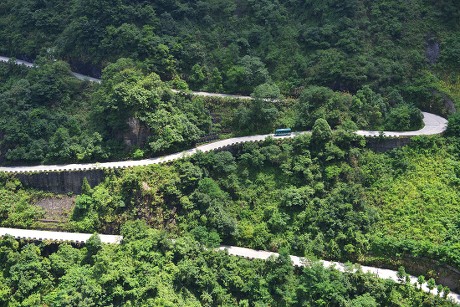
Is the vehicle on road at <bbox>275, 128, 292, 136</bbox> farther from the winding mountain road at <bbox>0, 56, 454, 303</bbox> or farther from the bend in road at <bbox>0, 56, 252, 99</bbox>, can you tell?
the bend in road at <bbox>0, 56, 252, 99</bbox>

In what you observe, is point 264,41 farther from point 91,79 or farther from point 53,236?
point 53,236

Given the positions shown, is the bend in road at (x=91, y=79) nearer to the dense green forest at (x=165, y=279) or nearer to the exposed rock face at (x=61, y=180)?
the exposed rock face at (x=61, y=180)

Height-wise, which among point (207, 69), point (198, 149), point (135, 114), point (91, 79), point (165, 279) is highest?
point (207, 69)

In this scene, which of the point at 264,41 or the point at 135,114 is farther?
the point at 264,41

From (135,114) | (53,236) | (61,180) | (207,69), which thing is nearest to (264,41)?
(207,69)

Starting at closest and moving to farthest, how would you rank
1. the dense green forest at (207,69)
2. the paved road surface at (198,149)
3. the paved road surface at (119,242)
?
the paved road surface at (119,242), the paved road surface at (198,149), the dense green forest at (207,69)

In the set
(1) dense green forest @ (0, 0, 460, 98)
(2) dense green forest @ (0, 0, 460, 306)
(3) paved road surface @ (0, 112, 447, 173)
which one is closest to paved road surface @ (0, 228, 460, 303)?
(2) dense green forest @ (0, 0, 460, 306)

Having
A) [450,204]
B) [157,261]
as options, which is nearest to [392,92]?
[450,204]

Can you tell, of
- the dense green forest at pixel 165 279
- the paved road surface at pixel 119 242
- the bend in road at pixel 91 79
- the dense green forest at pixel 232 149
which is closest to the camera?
the dense green forest at pixel 165 279

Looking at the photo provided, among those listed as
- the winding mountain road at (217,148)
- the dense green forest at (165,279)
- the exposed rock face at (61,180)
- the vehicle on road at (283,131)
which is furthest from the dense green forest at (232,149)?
the vehicle on road at (283,131)
